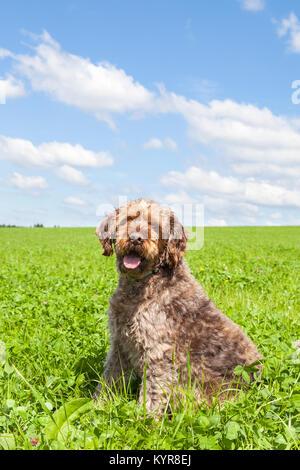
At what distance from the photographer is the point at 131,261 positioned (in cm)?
394

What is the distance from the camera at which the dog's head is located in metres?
3.93

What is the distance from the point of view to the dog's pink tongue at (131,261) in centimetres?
389

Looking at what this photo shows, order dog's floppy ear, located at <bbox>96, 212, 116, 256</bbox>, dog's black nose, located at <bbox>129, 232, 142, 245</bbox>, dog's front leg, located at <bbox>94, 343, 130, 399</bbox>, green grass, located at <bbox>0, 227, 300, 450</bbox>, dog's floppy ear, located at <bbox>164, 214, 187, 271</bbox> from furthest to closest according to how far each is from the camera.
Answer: dog's floppy ear, located at <bbox>96, 212, 116, 256</bbox> < dog's front leg, located at <bbox>94, 343, 130, 399</bbox> < dog's floppy ear, located at <bbox>164, 214, 187, 271</bbox> < dog's black nose, located at <bbox>129, 232, 142, 245</bbox> < green grass, located at <bbox>0, 227, 300, 450</bbox>

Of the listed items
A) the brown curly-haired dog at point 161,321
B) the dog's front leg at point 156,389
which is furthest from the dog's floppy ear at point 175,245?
the dog's front leg at point 156,389

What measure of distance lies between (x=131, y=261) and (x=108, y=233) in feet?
1.77

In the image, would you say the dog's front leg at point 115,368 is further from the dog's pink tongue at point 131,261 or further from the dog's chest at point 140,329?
the dog's pink tongue at point 131,261

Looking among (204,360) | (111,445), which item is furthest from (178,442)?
(204,360)

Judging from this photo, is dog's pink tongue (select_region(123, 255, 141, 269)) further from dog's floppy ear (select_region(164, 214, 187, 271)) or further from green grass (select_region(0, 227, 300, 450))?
green grass (select_region(0, 227, 300, 450))

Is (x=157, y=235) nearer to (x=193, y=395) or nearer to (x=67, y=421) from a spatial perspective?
(x=193, y=395)

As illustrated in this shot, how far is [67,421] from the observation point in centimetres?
304

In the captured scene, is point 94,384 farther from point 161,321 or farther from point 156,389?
point 161,321

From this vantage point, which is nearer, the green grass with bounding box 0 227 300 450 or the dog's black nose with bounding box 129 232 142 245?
the green grass with bounding box 0 227 300 450

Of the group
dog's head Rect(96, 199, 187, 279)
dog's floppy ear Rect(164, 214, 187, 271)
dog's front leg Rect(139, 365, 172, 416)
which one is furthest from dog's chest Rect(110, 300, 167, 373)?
dog's floppy ear Rect(164, 214, 187, 271)

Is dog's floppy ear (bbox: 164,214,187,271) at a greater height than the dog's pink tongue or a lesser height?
greater
